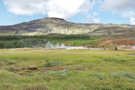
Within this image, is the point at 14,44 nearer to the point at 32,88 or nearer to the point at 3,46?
the point at 3,46

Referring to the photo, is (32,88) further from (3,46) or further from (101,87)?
(3,46)

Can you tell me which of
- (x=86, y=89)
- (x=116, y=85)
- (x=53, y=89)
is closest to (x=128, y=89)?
(x=116, y=85)

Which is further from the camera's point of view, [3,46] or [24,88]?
[3,46]

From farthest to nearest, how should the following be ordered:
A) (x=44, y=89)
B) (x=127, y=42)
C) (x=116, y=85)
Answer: (x=127, y=42) → (x=116, y=85) → (x=44, y=89)

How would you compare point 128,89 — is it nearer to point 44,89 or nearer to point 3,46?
point 44,89

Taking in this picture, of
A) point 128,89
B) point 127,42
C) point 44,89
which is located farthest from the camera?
point 127,42

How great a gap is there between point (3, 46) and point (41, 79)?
17058 centimetres

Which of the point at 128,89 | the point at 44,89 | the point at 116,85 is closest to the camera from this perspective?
the point at 44,89

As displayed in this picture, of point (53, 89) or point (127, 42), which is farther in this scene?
point (127, 42)

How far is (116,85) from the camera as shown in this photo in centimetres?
1741

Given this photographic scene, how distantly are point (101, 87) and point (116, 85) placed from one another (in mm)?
2086

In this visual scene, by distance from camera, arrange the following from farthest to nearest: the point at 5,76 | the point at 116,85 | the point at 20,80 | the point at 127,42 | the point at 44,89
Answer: the point at 127,42 → the point at 5,76 → the point at 20,80 → the point at 116,85 → the point at 44,89

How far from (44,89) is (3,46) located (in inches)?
6925

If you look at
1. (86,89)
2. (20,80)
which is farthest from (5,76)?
(86,89)
